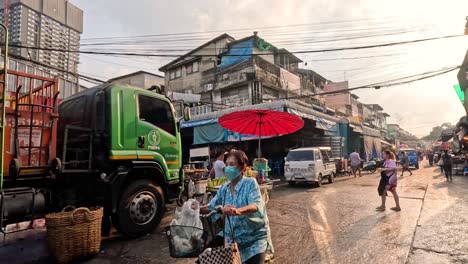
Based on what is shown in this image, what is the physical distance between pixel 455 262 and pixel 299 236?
2.48 metres

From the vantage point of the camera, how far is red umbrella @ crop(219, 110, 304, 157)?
7.01 meters

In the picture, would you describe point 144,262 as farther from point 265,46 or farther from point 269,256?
point 265,46

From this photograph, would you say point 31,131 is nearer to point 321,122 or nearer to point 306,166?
point 306,166

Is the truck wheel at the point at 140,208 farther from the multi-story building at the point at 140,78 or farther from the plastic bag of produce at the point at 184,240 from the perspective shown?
the multi-story building at the point at 140,78

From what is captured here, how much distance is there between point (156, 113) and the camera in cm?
625

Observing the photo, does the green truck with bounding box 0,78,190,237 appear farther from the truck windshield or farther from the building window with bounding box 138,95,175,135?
the truck windshield

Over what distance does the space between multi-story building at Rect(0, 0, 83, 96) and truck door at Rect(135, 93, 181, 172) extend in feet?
16.0

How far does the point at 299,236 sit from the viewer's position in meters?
5.72

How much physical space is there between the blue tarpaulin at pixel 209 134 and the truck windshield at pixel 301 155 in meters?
4.76

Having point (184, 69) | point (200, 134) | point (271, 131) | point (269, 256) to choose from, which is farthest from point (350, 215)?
point (184, 69)

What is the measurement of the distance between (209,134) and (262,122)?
35.7 feet

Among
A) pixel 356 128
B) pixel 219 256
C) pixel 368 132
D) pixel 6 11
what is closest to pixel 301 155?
pixel 219 256

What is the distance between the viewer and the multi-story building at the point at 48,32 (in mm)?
9203

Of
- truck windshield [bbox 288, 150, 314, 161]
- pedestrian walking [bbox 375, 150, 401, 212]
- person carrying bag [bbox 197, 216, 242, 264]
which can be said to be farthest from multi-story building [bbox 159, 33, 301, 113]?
person carrying bag [bbox 197, 216, 242, 264]
